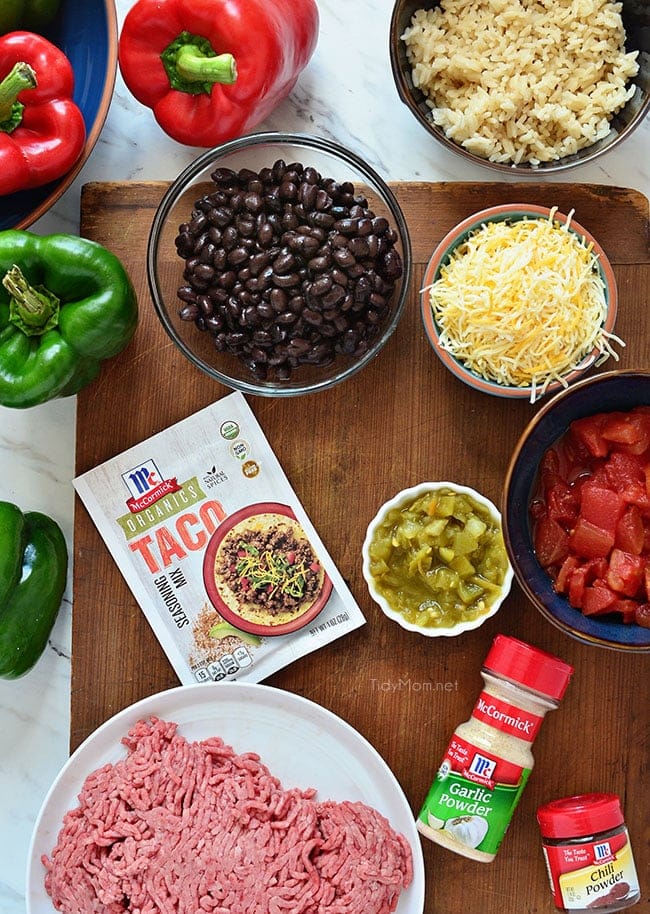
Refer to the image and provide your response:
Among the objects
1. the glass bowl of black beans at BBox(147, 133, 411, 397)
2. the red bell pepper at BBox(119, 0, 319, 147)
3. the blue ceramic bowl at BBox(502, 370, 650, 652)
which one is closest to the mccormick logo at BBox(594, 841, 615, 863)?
the blue ceramic bowl at BBox(502, 370, 650, 652)

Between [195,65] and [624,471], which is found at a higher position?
[195,65]

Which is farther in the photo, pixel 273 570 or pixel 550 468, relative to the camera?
pixel 273 570

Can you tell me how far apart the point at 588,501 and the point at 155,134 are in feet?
3.99

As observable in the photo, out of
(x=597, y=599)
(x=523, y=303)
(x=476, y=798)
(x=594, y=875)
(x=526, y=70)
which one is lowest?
(x=594, y=875)

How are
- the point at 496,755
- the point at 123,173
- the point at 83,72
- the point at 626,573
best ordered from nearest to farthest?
the point at 626,573, the point at 496,755, the point at 83,72, the point at 123,173

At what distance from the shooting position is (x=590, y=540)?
71.2 inches

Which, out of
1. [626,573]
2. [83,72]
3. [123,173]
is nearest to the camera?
[626,573]

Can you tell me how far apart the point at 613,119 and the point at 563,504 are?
0.80m

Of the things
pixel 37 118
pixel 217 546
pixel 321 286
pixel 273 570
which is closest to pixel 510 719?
pixel 273 570

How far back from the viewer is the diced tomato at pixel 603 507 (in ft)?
5.85

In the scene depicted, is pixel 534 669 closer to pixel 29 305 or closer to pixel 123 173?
pixel 29 305

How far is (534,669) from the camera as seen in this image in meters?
1.86

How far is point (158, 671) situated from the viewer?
6.77 feet

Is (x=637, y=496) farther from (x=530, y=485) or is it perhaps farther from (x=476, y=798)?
(x=476, y=798)
